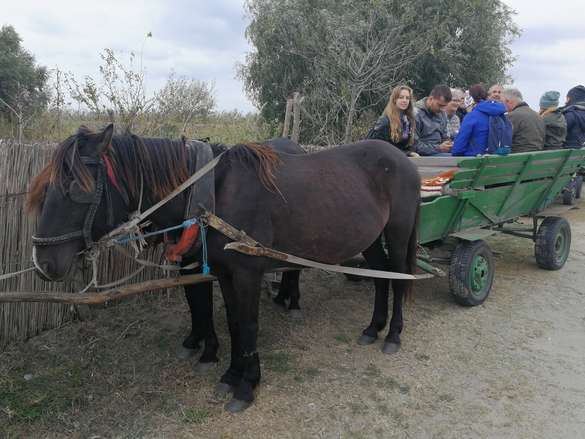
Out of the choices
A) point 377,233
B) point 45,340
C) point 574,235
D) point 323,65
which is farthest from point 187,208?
point 323,65

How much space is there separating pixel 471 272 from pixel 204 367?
2.56m

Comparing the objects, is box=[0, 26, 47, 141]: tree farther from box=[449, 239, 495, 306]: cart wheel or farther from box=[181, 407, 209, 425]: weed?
box=[449, 239, 495, 306]: cart wheel

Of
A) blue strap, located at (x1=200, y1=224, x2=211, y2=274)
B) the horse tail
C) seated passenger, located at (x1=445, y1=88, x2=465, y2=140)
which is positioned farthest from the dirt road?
seated passenger, located at (x1=445, y1=88, x2=465, y2=140)

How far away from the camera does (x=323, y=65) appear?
35.2 ft

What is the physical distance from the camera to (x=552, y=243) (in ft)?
17.7

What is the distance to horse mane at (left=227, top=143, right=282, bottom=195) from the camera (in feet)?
8.81

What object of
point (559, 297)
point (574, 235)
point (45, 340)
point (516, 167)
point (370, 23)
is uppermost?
point (370, 23)

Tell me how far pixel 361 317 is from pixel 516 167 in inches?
86.6

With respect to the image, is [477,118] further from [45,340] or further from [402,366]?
[45,340]

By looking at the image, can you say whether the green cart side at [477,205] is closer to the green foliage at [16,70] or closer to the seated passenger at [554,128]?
the seated passenger at [554,128]

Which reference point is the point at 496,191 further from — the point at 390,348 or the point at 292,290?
the point at 292,290

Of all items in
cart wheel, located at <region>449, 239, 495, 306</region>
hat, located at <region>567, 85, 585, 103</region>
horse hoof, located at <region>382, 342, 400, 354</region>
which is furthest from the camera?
hat, located at <region>567, 85, 585, 103</region>

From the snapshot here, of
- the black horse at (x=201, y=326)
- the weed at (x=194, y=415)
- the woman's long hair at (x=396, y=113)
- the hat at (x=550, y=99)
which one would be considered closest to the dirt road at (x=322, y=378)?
the weed at (x=194, y=415)

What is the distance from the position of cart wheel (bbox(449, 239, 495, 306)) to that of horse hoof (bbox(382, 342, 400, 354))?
101 cm
